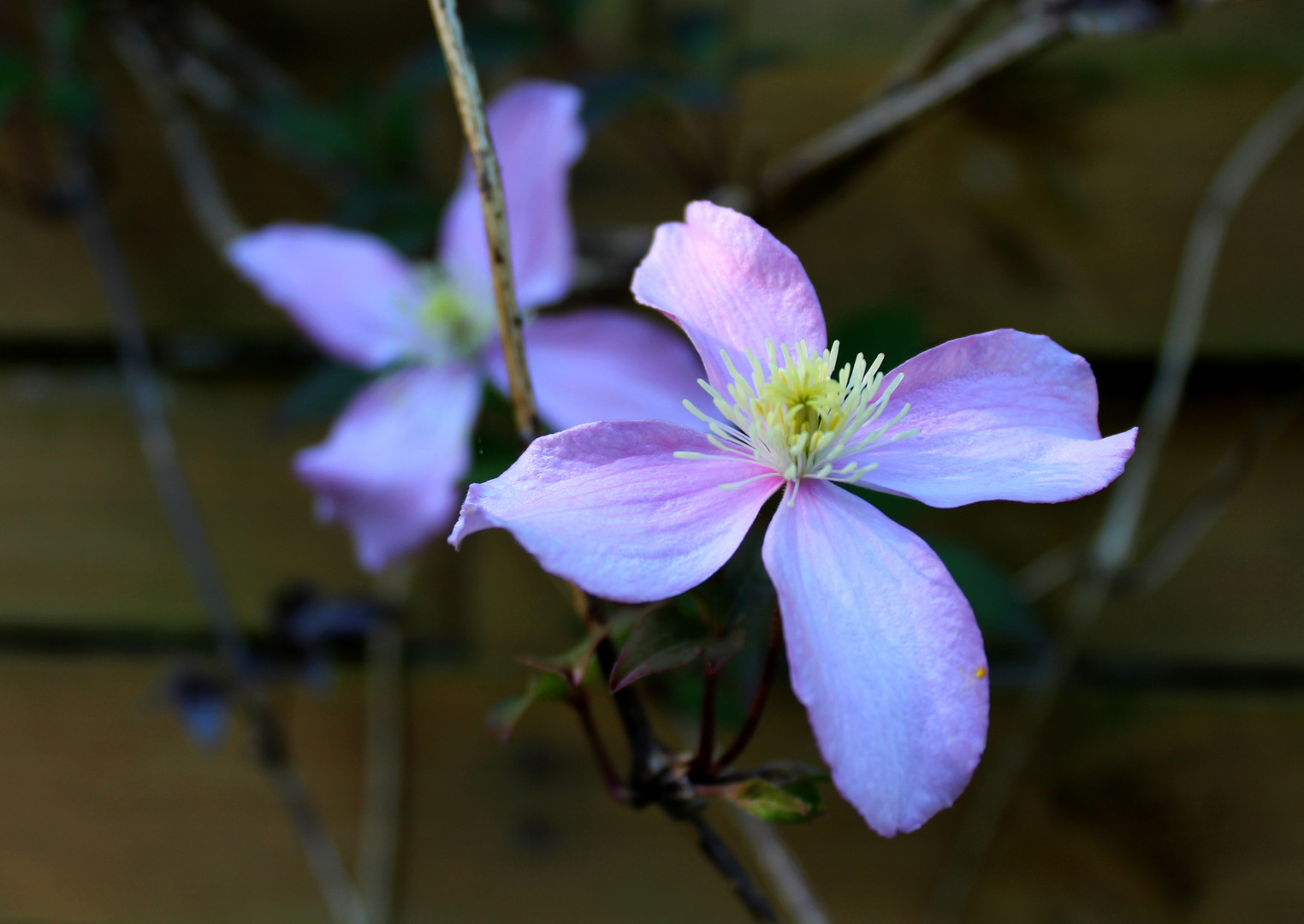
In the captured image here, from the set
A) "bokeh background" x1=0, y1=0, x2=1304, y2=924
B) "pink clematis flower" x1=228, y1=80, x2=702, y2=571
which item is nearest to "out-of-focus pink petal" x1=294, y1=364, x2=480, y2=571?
"pink clematis flower" x1=228, y1=80, x2=702, y2=571

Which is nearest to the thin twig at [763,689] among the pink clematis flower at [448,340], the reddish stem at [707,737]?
the reddish stem at [707,737]

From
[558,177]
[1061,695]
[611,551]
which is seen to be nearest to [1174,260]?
Result: [1061,695]

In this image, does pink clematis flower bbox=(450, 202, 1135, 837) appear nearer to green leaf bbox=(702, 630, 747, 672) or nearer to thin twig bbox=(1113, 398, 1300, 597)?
green leaf bbox=(702, 630, 747, 672)

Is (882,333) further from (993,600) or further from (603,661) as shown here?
(603,661)

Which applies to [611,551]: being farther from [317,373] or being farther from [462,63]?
[317,373]

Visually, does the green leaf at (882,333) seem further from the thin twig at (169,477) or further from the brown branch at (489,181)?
the thin twig at (169,477)

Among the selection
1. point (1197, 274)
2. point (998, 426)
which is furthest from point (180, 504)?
point (1197, 274)
